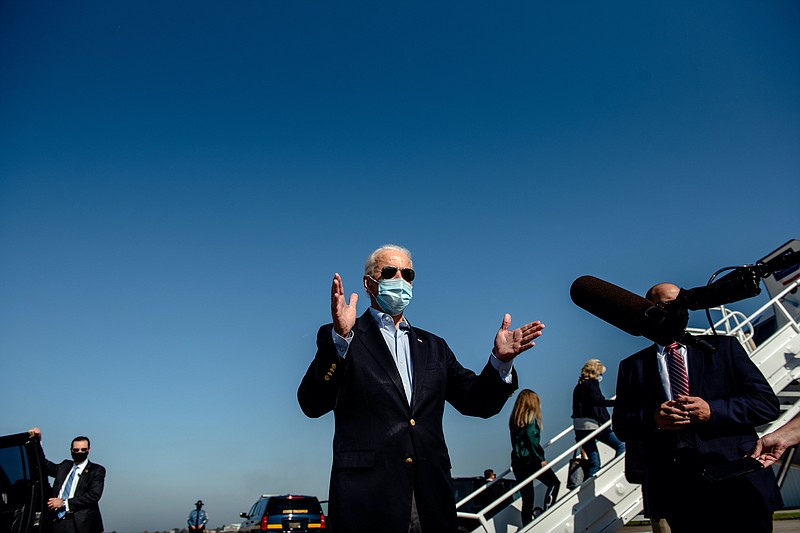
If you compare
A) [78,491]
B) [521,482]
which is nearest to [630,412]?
[521,482]

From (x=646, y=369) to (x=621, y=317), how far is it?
2.01 metres

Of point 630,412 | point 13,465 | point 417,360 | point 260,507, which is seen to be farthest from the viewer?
point 260,507

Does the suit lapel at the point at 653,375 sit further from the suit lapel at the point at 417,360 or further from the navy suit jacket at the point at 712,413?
the suit lapel at the point at 417,360

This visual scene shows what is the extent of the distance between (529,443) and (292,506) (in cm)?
881

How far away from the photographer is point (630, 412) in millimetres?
4344

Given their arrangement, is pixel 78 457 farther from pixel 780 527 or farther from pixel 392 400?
pixel 780 527

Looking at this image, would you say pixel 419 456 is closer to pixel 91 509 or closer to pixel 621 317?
pixel 621 317

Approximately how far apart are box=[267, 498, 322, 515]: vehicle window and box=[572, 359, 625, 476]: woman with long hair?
8.72 m

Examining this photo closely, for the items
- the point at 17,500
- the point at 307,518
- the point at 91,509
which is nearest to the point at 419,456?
the point at 17,500

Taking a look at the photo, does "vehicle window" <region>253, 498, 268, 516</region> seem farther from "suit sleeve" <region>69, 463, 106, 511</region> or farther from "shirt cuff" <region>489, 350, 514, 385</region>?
"shirt cuff" <region>489, 350, 514, 385</region>

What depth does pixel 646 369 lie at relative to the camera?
14.7 feet

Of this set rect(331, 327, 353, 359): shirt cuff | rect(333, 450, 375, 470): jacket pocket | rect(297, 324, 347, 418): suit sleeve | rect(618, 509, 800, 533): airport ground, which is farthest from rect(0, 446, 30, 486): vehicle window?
rect(618, 509, 800, 533): airport ground

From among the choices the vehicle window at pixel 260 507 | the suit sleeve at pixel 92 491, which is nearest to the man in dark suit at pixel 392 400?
the suit sleeve at pixel 92 491

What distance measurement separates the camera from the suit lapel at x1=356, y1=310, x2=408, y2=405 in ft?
11.3
